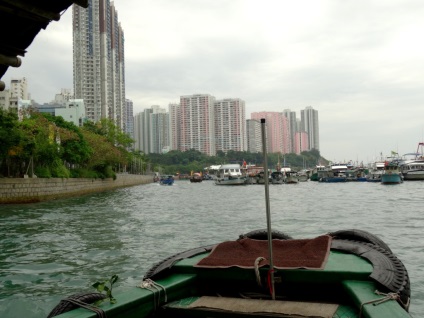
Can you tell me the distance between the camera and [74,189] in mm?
30266

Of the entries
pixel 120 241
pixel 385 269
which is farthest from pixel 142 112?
pixel 385 269

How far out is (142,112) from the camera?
11094 cm

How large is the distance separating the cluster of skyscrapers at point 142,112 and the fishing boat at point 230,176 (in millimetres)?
5266

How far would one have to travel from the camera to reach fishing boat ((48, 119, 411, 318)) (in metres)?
2.59

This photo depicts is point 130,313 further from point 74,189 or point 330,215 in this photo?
point 74,189

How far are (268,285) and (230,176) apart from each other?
4411cm

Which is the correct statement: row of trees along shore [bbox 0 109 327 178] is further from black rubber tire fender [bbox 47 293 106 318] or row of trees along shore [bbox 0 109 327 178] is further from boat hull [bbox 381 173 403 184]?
black rubber tire fender [bbox 47 293 106 318]

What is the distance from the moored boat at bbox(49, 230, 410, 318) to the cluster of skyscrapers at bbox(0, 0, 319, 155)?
2885 centimetres

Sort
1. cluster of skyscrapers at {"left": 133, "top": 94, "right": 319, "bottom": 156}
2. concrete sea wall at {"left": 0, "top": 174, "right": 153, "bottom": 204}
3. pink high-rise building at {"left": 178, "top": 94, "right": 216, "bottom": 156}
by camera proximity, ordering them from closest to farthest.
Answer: concrete sea wall at {"left": 0, "top": 174, "right": 153, "bottom": 204} → cluster of skyscrapers at {"left": 133, "top": 94, "right": 319, "bottom": 156} → pink high-rise building at {"left": 178, "top": 94, "right": 216, "bottom": 156}

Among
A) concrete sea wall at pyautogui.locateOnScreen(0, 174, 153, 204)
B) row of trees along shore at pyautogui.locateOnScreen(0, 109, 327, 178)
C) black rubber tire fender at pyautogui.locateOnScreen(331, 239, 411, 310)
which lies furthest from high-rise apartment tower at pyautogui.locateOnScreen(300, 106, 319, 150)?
black rubber tire fender at pyautogui.locateOnScreen(331, 239, 411, 310)

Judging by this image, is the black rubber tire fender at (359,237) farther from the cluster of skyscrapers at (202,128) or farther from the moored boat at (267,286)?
the cluster of skyscrapers at (202,128)

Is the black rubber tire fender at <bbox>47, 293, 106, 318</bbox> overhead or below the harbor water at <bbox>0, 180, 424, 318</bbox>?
overhead

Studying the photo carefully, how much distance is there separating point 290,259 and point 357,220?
10.1 metres

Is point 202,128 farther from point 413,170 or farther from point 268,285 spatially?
point 268,285
